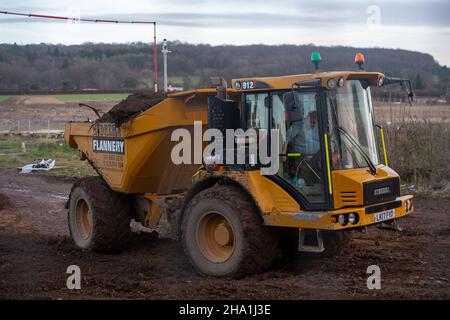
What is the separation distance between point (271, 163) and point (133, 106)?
8.33ft

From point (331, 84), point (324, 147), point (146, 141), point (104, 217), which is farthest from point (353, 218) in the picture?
point (104, 217)

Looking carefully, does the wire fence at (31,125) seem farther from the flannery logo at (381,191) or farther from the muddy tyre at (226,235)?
the flannery logo at (381,191)

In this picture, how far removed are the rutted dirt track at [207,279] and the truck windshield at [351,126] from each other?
1337mm

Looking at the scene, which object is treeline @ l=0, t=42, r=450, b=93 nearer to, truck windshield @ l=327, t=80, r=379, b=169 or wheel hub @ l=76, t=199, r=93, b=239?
truck windshield @ l=327, t=80, r=379, b=169

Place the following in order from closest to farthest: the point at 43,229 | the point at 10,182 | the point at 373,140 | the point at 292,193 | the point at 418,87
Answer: the point at 292,193 → the point at 373,140 → the point at 43,229 → the point at 418,87 → the point at 10,182

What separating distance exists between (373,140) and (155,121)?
9.23 feet

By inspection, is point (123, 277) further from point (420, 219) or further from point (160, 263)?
point (420, 219)

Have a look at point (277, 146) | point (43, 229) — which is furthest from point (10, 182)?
point (277, 146)

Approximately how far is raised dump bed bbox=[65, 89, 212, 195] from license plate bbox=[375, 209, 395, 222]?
266 centimetres

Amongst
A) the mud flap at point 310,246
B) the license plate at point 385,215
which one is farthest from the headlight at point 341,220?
the license plate at point 385,215

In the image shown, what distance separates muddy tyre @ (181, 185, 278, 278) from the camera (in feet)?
24.3

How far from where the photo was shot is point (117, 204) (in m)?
9.64

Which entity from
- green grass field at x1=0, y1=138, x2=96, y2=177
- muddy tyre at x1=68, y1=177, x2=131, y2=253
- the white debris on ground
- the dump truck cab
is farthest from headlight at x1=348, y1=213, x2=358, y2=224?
the white debris on ground

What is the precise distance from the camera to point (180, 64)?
1480 cm
